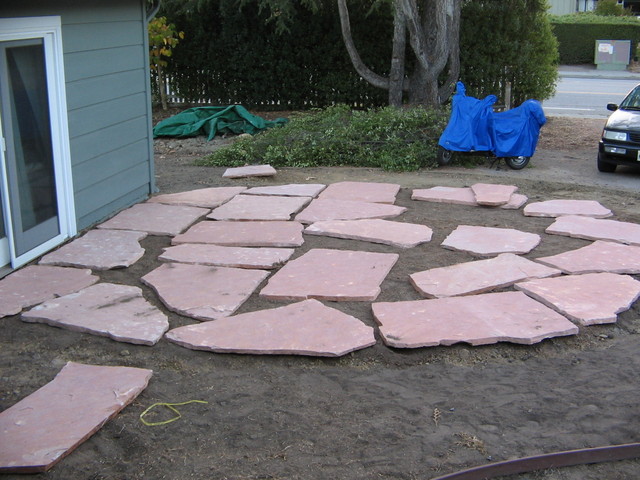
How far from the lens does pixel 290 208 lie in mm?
7758

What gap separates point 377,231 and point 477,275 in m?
1.41

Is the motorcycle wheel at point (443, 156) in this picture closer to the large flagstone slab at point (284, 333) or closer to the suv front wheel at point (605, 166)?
the suv front wheel at point (605, 166)

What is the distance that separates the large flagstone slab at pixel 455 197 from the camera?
26.7ft

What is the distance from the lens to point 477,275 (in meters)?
5.75

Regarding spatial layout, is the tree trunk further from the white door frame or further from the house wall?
the white door frame

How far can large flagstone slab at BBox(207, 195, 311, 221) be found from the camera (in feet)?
24.4

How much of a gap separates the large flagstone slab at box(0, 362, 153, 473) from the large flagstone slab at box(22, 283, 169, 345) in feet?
1.57

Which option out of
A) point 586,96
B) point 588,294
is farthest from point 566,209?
point 586,96

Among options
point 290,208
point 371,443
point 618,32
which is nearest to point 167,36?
point 290,208

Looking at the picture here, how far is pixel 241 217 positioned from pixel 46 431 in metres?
4.06

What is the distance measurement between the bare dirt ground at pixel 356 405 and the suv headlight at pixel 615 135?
222 inches

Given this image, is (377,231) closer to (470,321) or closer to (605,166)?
(470,321)

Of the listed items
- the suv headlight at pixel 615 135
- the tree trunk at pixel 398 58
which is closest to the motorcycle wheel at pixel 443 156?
the suv headlight at pixel 615 135

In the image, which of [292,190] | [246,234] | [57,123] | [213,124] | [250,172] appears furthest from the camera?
[213,124]
